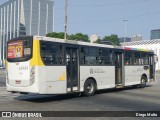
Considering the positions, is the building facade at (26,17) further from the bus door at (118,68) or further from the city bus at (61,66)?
the city bus at (61,66)

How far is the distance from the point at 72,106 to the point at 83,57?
158 inches

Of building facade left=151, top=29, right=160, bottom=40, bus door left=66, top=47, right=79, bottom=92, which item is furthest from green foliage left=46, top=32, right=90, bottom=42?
building facade left=151, top=29, right=160, bottom=40

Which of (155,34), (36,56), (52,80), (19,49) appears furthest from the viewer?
(155,34)

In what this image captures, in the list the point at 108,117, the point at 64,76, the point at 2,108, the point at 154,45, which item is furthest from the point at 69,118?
the point at 154,45

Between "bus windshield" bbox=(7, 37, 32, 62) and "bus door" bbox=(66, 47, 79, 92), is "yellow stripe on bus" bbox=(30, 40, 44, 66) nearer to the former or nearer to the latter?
"bus windshield" bbox=(7, 37, 32, 62)

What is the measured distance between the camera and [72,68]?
49.7 ft

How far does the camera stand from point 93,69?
16.6 m

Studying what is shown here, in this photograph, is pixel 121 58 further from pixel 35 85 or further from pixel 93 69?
pixel 35 85

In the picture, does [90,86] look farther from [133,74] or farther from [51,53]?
[133,74]

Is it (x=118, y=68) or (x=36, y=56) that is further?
(x=118, y=68)

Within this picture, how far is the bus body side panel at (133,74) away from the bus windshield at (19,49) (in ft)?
26.2

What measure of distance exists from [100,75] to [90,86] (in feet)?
3.42

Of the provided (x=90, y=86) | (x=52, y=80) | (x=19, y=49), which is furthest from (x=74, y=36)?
(x=52, y=80)

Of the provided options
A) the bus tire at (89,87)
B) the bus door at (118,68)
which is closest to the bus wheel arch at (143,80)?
the bus door at (118,68)
